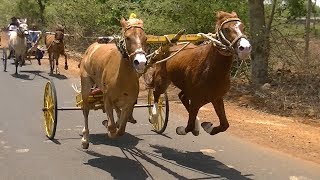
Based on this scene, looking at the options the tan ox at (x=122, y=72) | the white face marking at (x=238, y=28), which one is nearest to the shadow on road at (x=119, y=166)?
the tan ox at (x=122, y=72)

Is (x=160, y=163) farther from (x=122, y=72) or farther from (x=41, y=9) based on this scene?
(x=41, y=9)

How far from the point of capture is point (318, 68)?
41.8 ft

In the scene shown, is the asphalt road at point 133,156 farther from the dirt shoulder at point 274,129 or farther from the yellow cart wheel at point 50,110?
the dirt shoulder at point 274,129

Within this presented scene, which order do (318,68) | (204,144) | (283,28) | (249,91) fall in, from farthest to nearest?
(283,28)
(249,91)
(318,68)
(204,144)

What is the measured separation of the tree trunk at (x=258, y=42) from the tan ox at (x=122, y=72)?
291 inches

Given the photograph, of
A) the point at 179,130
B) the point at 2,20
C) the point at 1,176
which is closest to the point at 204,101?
the point at 179,130

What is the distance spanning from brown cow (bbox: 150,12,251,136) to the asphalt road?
613mm

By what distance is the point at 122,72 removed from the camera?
6.39 m

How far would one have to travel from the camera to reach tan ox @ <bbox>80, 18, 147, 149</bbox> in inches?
237

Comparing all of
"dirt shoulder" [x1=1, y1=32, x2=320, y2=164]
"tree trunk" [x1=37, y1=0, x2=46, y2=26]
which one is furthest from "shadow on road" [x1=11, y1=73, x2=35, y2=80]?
"tree trunk" [x1=37, y1=0, x2=46, y2=26]

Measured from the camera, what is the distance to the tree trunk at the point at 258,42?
45.0 feet

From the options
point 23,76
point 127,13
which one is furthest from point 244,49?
point 127,13

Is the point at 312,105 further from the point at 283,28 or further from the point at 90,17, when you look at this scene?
the point at 90,17

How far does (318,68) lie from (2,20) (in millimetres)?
48547
